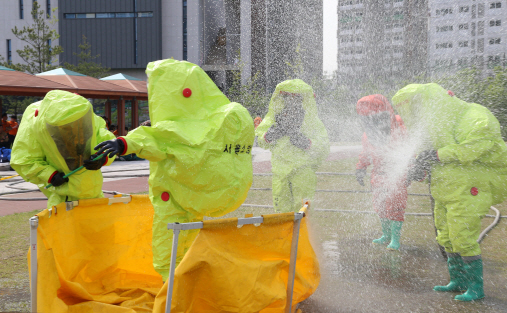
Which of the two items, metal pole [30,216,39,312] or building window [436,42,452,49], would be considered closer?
metal pole [30,216,39,312]

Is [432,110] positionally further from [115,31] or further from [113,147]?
[115,31]

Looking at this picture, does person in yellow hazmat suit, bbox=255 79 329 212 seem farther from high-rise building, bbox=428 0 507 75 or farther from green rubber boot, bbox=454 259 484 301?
high-rise building, bbox=428 0 507 75

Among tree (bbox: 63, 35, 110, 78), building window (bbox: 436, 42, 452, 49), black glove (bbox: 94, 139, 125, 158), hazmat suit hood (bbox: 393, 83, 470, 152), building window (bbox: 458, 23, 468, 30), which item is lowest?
black glove (bbox: 94, 139, 125, 158)

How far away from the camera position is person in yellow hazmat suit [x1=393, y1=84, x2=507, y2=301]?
146 inches

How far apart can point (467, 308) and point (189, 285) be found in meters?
2.39

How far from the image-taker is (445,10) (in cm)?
789

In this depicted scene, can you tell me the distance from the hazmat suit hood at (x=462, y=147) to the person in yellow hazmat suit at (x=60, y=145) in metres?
2.74

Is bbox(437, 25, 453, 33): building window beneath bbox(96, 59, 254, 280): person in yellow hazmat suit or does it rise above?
above

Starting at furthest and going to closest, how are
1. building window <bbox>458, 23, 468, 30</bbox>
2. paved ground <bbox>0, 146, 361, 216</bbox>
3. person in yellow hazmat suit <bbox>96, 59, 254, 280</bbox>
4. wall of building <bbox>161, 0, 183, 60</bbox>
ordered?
1. wall of building <bbox>161, 0, 183, 60</bbox>
2. paved ground <bbox>0, 146, 361, 216</bbox>
3. building window <bbox>458, 23, 468, 30</bbox>
4. person in yellow hazmat suit <bbox>96, 59, 254, 280</bbox>

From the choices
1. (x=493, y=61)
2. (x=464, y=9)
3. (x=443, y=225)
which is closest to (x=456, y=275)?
(x=443, y=225)

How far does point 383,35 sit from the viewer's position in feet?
35.6

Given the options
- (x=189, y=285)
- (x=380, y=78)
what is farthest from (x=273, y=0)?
(x=189, y=285)

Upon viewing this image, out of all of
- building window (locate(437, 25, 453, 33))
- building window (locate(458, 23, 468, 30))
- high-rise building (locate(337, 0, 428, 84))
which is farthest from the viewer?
high-rise building (locate(337, 0, 428, 84))

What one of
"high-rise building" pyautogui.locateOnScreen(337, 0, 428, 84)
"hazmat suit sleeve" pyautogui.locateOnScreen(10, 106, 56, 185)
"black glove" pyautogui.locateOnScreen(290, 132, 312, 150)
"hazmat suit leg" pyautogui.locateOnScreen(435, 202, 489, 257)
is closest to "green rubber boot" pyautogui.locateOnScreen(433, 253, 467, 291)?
"hazmat suit leg" pyautogui.locateOnScreen(435, 202, 489, 257)
